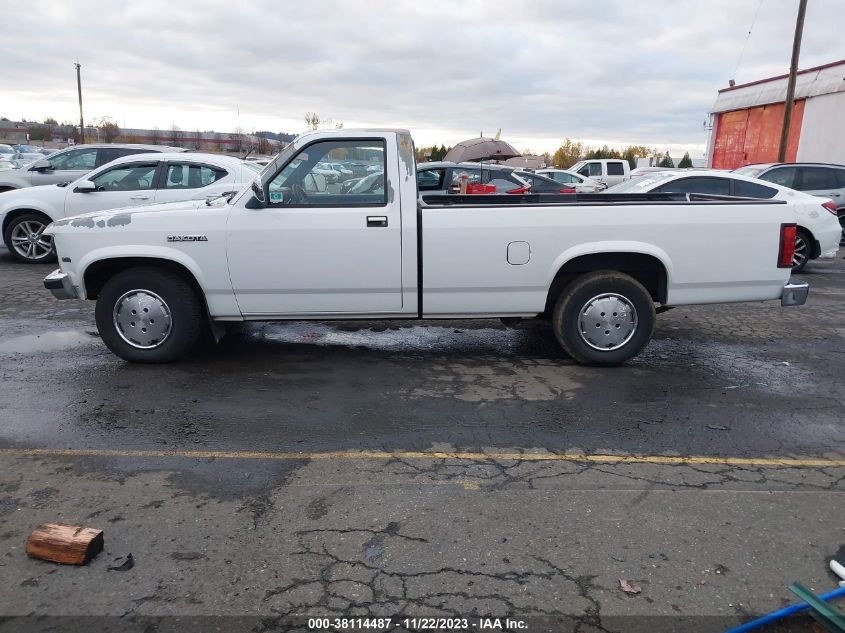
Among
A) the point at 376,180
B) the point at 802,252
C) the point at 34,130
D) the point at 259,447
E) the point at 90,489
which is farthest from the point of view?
the point at 34,130

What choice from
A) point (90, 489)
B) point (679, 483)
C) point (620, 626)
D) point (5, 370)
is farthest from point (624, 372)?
point (5, 370)

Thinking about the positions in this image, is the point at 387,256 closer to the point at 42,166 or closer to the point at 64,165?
the point at 64,165

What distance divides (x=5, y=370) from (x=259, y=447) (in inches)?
115

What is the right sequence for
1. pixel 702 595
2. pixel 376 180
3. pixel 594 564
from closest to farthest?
pixel 702 595
pixel 594 564
pixel 376 180

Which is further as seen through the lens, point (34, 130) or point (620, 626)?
point (34, 130)

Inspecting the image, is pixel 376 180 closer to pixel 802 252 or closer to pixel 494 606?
pixel 494 606

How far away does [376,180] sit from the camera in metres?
5.62

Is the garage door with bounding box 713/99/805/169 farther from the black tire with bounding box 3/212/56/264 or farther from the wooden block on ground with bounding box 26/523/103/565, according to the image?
the wooden block on ground with bounding box 26/523/103/565

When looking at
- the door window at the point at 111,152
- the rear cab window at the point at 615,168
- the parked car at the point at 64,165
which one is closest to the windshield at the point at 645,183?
the parked car at the point at 64,165

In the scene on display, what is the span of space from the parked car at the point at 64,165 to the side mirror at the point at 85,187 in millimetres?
1978

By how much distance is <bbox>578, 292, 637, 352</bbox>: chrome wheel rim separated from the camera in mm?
5891

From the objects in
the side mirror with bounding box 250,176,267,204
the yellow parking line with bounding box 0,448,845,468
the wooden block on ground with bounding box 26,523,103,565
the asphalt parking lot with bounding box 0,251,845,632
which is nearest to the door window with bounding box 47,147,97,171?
the asphalt parking lot with bounding box 0,251,845,632

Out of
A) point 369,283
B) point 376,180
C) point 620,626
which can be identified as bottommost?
point 620,626

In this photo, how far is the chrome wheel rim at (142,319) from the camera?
5793mm
